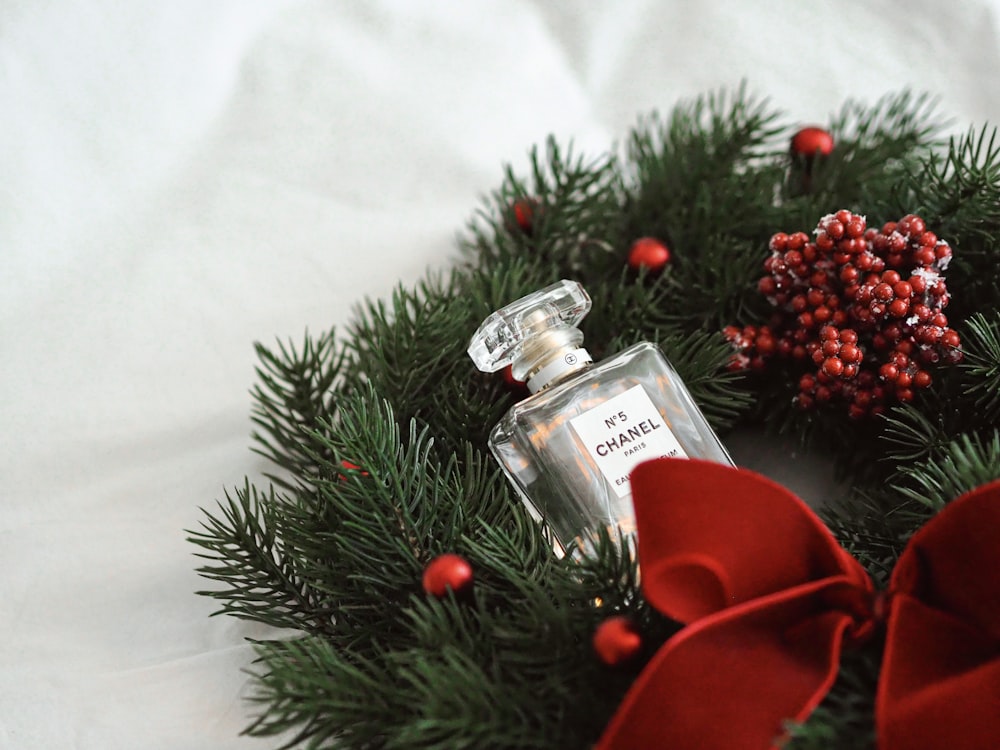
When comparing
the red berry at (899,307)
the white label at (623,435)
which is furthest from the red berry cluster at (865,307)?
the white label at (623,435)

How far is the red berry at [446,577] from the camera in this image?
16.7 inches

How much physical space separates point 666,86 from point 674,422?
43cm

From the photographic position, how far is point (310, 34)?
77cm

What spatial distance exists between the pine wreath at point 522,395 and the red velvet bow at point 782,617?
2 centimetres

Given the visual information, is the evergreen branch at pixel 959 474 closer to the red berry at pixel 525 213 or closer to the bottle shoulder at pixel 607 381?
A: the bottle shoulder at pixel 607 381

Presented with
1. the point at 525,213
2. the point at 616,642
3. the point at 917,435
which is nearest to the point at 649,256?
the point at 525,213

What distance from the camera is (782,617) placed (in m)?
0.40

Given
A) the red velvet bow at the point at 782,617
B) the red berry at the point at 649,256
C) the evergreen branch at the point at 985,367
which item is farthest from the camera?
the red berry at the point at 649,256

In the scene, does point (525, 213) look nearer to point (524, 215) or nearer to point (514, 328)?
point (524, 215)

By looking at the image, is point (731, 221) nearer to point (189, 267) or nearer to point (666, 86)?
point (666, 86)

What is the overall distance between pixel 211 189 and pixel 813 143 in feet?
1.61

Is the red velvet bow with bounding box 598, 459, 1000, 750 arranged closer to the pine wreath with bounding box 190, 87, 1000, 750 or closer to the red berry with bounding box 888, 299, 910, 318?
the pine wreath with bounding box 190, 87, 1000, 750

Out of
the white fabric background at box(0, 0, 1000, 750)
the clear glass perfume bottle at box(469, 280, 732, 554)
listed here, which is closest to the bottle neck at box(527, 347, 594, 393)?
the clear glass perfume bottle at box(469, 280, 732, 554)

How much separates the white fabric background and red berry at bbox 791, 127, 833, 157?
0.49 feet
